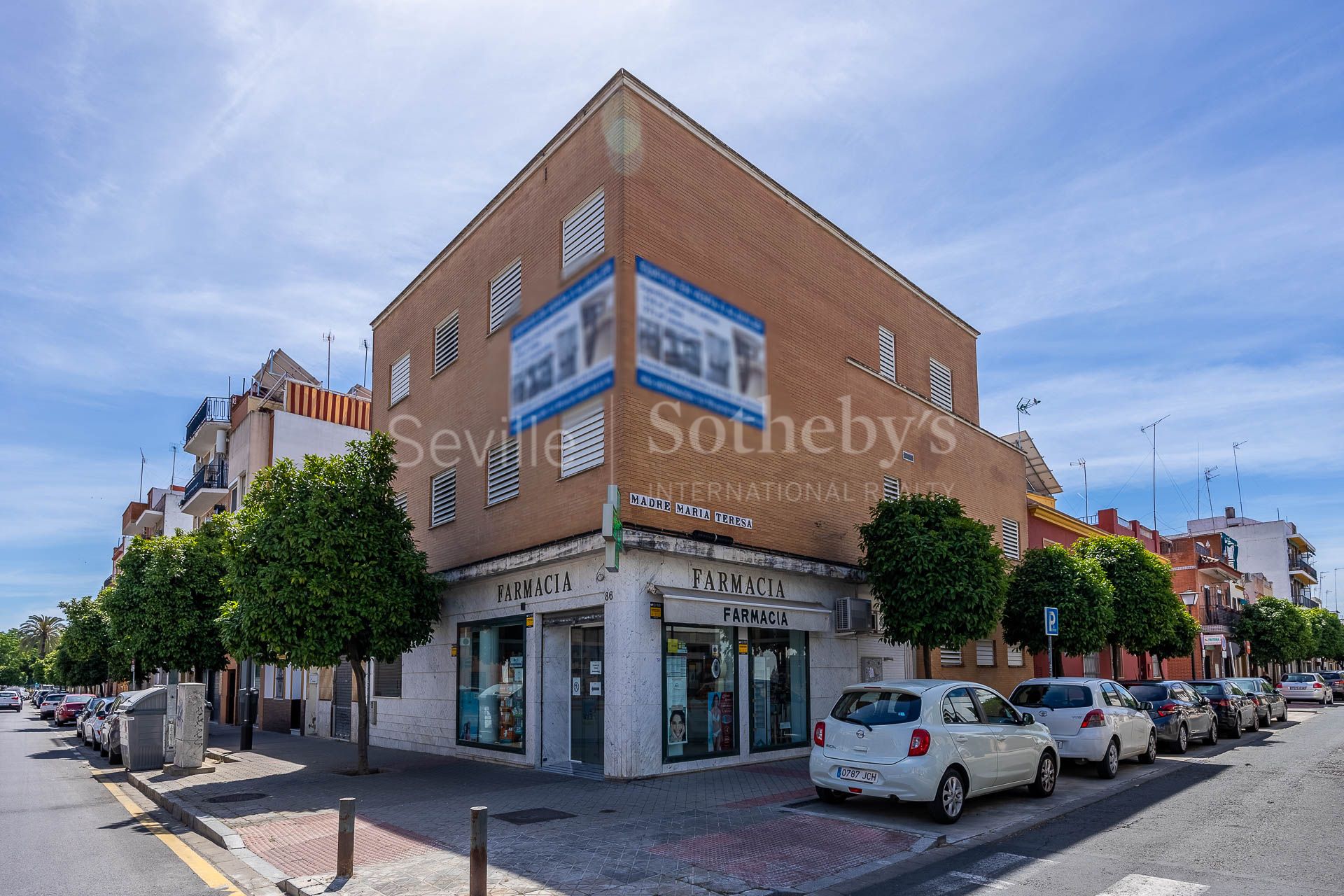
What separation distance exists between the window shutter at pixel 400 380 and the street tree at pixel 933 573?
12.1 m

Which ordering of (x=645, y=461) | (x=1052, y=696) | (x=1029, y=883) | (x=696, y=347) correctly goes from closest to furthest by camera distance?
(x=1029, y=883)
(x=645, y=461)
(x=1052, y=696)
(x=696, y=347)

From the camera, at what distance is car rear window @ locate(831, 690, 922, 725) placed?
33.9ft

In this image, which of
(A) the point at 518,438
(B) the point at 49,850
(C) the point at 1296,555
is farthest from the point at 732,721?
(C) the point at 1296,555

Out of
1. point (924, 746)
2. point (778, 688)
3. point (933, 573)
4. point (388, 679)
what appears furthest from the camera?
point (388, 679)

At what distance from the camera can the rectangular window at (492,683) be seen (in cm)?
1616

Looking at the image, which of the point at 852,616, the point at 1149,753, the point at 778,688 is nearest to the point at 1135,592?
the point at 1149,753

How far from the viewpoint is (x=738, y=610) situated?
15125 mm

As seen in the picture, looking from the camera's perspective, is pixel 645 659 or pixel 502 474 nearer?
pixel 645 659

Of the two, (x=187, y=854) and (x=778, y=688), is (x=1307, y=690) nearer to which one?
(x=778, y=688)

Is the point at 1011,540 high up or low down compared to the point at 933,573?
up

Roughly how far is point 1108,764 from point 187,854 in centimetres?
1267

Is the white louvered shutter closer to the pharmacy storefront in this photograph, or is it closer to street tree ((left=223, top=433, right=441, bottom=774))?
street tree ((left=223, top=433, right=441, bottom=774))

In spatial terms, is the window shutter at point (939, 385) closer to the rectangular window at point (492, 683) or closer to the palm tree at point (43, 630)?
the rectangular window at point (492, 683)

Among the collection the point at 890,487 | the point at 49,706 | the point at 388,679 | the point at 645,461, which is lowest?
the point at 49,706
